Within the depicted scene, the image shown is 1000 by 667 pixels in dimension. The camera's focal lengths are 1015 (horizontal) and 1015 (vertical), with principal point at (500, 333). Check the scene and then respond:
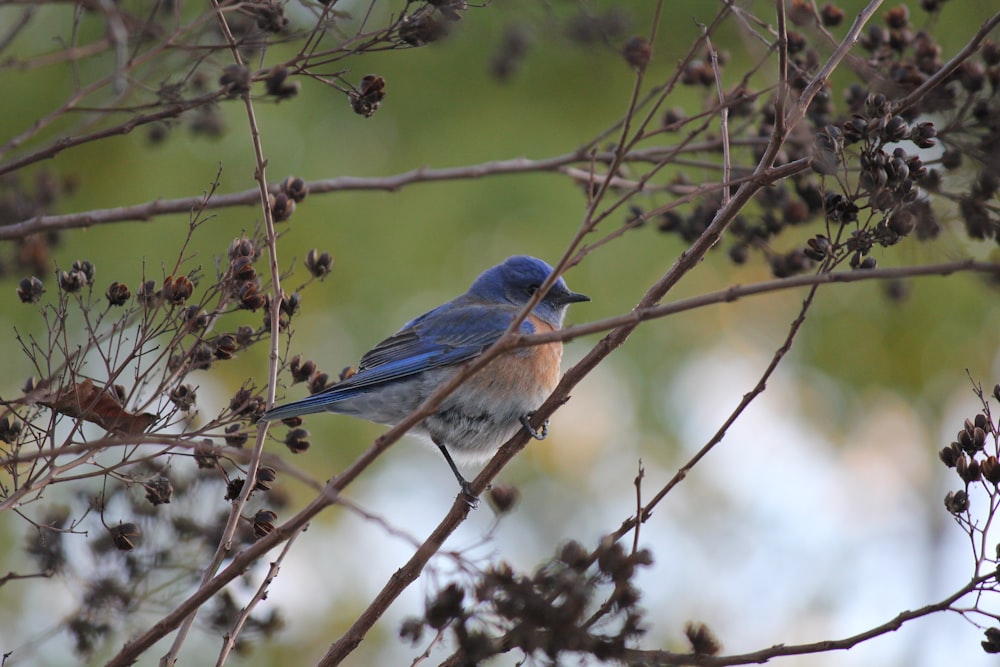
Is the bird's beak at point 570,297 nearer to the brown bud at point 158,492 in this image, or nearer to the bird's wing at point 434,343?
the bird's wing at point 434,343

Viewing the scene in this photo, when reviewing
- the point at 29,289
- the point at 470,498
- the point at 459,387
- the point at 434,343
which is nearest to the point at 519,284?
the point at 434,343

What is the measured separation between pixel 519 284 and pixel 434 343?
0.98 metres

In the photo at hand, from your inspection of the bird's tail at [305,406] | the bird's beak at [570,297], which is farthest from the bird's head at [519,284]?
the bird's tail at [305,406]

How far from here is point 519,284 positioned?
6621 mm

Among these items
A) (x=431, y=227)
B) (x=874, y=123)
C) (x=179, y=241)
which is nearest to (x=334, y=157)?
(x=431, y=227)

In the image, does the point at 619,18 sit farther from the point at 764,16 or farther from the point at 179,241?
the point at 179,241

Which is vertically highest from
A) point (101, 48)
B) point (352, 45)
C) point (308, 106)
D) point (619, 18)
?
point (308, 106)

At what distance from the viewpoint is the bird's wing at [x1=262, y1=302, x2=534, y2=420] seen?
18.0ft

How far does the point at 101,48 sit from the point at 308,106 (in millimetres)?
5485

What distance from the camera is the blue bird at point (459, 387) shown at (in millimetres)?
5316

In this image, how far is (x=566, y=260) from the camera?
2795mm

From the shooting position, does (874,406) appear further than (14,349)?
Yes

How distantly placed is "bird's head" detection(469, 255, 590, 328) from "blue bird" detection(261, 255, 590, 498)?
0.27 m

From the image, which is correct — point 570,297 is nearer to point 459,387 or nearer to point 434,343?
point 434,343
